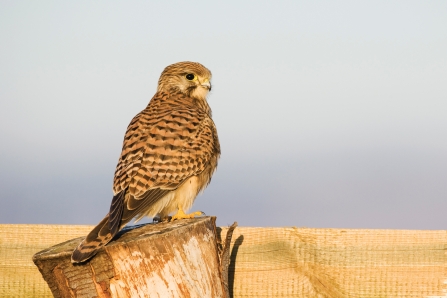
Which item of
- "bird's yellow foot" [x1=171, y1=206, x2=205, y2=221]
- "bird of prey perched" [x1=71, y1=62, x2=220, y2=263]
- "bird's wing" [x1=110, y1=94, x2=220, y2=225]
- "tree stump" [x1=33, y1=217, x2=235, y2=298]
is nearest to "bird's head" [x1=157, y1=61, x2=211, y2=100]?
"bird of prey perched" [x1=71, y1=62, x2=220, y2=263]

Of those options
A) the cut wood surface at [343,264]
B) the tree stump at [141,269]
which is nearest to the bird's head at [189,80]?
the cut wood surface at [343,264]

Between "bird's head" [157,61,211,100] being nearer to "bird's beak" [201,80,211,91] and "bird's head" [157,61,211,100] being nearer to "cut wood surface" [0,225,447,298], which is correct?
A: "bird's beak" [201,80,211,91]

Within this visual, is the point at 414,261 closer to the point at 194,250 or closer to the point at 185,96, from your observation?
the point at 194,250

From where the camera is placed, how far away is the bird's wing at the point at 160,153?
3.72 metres

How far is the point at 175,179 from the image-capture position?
12.9 ft

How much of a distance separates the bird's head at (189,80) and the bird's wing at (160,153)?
0.49 meters

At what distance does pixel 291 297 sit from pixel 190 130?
4.43ft

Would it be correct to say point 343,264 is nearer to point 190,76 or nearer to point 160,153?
point 160,153

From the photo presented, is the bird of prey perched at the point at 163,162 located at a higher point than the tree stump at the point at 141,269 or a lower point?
higher

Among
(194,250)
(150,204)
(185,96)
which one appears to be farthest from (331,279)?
(185,96)

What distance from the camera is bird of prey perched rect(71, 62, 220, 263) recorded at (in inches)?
144

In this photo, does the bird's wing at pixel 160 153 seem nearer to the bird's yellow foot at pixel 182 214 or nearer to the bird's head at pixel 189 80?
the bird's yellow foot at pixel 182 214

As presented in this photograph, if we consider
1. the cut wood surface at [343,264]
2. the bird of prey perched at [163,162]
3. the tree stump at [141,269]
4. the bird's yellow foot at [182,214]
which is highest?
the bird of prey perched at [163,162]

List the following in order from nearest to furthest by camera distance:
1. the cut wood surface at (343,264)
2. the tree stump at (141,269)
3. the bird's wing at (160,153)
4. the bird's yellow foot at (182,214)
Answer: the tree stump at (141,269) → the cut wood surface at (343,264) → the bird's wing at (160,153) → the bird's yellow foot at (182,214)
